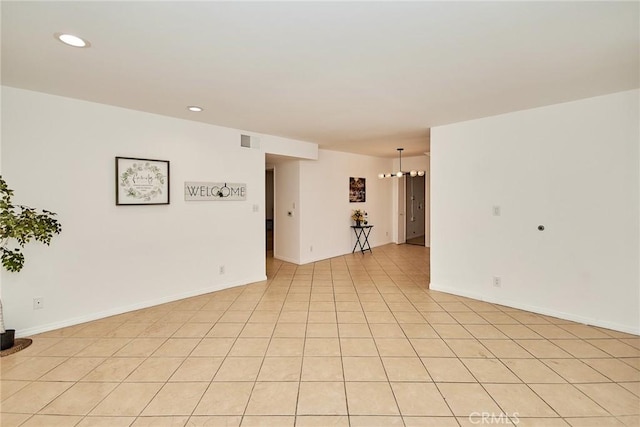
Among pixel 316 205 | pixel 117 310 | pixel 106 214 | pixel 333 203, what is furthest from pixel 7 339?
pixel 333 203

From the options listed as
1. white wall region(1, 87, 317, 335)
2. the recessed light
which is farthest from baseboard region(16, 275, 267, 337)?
the recessed light

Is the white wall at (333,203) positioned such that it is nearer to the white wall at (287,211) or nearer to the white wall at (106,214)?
the white wall at (287,211)

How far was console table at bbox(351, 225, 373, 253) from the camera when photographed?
293 inches

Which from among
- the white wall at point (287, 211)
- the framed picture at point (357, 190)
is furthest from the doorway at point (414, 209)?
the white wall at point (287, 211)

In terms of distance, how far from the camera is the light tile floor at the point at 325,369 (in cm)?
192

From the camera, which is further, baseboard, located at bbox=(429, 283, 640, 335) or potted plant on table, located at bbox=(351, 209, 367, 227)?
potted plant on table, located at bbox=(351, 209, 367, 227)

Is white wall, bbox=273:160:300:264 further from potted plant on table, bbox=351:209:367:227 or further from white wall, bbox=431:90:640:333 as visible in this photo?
white wall, bbox=431:90:640:333

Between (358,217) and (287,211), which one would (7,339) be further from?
(358,217)

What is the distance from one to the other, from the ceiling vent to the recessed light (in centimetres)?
268

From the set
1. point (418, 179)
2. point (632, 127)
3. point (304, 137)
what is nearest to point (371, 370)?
point (632, 127)

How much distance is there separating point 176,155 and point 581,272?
504cm

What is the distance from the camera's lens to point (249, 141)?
15.7ft
